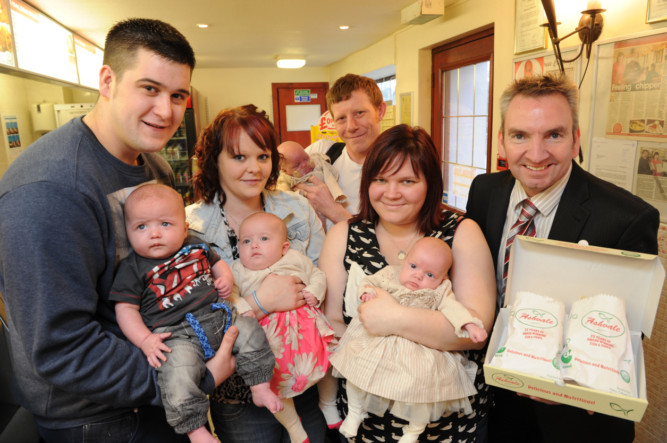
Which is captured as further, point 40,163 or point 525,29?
point 525,29

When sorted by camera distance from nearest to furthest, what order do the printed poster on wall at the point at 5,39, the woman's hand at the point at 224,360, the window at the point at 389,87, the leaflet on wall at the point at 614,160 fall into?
the woman's hand at the point at 224,360 < the leaflet on wall at the point at 614,160 < the printed poster on wall at the point at 5,39 < the window at the point at 389,87

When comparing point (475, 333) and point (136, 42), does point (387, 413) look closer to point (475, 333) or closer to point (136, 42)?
point (475, 333)

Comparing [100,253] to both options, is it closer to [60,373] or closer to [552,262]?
[60,373]

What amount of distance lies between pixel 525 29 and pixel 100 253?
3308mm

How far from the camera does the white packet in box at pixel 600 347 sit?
1082 millimetres

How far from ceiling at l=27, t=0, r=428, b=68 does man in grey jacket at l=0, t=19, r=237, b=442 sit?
3.51 metres

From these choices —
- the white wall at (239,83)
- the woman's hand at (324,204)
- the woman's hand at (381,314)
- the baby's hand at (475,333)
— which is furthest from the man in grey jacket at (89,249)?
the white wall at (239,83)

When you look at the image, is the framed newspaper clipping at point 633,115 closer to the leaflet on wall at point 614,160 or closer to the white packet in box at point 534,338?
the leaflet on wall at point 614,160

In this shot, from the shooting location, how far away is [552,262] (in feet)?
4.40

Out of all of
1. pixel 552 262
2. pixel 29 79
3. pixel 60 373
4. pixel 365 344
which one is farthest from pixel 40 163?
pixel 29 79

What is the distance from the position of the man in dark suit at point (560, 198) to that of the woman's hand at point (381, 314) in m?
0.52

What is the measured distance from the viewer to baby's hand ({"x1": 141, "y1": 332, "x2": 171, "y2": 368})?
3.92 ft

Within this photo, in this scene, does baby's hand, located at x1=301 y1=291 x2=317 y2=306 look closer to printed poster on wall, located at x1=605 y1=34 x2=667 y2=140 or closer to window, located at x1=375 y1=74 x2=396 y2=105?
printed poster on wall, located at x1=605 y1=34 x2=667 y2=140

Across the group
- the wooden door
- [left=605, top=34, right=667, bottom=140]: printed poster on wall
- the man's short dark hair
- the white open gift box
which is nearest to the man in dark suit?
the white open gift box
